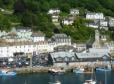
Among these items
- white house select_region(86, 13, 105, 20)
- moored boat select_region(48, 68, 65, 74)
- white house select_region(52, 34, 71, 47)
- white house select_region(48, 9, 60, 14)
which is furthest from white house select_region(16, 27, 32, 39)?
white house select_region(86, 13, 105, 20)

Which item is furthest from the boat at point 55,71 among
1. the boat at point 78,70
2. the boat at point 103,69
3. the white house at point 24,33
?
the white house at point 24,33

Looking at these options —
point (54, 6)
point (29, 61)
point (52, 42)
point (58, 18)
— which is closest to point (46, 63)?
point (29, 61)

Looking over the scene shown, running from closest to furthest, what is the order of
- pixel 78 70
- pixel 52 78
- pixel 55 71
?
pixel 52 78, pixel 55 71, pixel 78 70

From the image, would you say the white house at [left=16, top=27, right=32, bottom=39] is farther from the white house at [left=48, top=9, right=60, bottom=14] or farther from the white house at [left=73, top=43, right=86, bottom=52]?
the white house at [left=48, top=9, right=60, bottom=14]

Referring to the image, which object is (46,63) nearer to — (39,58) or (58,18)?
(39,58)

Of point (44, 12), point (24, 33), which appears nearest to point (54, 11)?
point (44, 12)

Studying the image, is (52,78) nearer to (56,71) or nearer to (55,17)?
(56,71)
